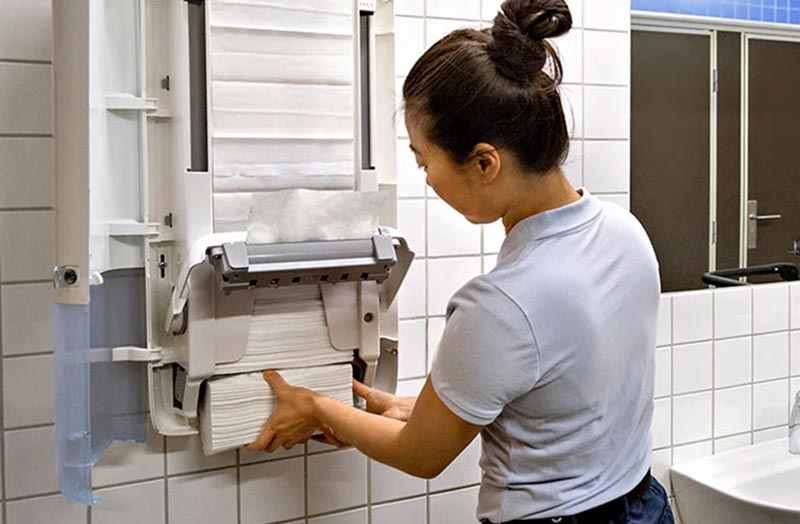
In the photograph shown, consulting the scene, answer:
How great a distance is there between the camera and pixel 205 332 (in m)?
1.33

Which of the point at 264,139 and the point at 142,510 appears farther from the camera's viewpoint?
the point at 142,510

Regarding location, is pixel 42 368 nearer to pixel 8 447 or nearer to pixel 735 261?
pixel 8 447

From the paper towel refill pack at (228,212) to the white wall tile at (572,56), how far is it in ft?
1.73

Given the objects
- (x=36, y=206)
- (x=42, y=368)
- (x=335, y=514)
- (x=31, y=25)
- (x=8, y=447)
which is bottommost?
(x=335, y=514)

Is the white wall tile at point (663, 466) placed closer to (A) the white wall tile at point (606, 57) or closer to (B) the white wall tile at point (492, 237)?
(B) the white wall tile at point (492, 237)

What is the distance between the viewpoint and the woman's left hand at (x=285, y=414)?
4.53ft

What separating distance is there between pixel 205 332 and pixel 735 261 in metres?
1.34

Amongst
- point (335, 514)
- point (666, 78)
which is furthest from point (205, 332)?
point (666, 78)

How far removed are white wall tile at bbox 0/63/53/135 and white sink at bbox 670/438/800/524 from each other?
1388mm

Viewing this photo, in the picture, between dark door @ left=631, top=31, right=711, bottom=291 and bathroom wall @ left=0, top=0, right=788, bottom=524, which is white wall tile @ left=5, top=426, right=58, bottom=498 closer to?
bathroom wall @ left=0, top=0, right=788, bottom=524

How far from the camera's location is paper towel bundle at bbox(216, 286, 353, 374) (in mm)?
1367

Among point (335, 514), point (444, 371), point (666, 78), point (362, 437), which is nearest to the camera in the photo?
point (444, 371)

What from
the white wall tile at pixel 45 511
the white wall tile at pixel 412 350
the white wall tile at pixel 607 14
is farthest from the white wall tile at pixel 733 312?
the white wall tile at pixel 45 511

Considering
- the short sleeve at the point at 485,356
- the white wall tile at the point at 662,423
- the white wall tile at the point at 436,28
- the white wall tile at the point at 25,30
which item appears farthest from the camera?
the white wall tile at the point at 662,423
